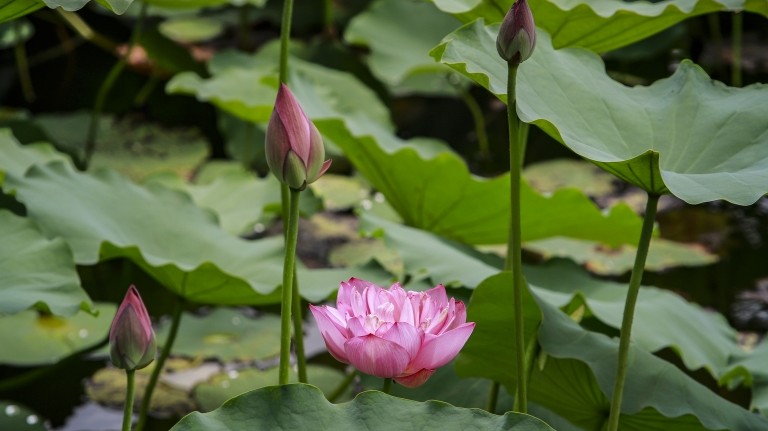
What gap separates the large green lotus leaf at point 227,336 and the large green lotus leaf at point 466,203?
0.40m

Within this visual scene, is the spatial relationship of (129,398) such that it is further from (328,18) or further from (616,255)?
(328,18)

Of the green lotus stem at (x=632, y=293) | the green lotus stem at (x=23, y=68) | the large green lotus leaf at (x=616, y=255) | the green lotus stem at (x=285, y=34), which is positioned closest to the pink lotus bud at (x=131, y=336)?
the green lotus stem at (x=285, y=34)

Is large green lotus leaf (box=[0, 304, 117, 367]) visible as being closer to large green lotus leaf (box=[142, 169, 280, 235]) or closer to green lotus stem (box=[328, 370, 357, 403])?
large green lotus leaf (box=[142, 169, 280, 235])

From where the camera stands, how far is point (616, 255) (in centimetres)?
246

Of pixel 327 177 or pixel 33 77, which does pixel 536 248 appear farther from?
pixel 33 77

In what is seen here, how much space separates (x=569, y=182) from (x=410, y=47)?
61 centimetres

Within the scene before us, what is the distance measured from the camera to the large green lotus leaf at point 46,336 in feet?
6.71

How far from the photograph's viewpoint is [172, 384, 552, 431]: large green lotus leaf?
0.97 meters

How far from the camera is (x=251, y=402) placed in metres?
0.98

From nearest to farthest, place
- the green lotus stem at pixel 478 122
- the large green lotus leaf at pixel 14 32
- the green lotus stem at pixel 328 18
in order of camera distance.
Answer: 1. the green lotus stem at pixel 478 122
2. the large green lotus leaf at pixel 14 32
3. the green lotus stem at pixel 328 18

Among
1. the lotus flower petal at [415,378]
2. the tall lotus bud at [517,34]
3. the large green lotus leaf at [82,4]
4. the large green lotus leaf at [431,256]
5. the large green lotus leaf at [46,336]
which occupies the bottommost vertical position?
the large green lotus leaf at [46,336]

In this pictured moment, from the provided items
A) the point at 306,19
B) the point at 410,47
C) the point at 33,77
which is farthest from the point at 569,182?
the point at 33,77

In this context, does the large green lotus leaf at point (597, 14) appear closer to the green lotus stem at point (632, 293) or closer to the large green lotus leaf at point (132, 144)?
the green lotus stem at point (632, 293)

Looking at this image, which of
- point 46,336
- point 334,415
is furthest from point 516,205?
point 46,336
